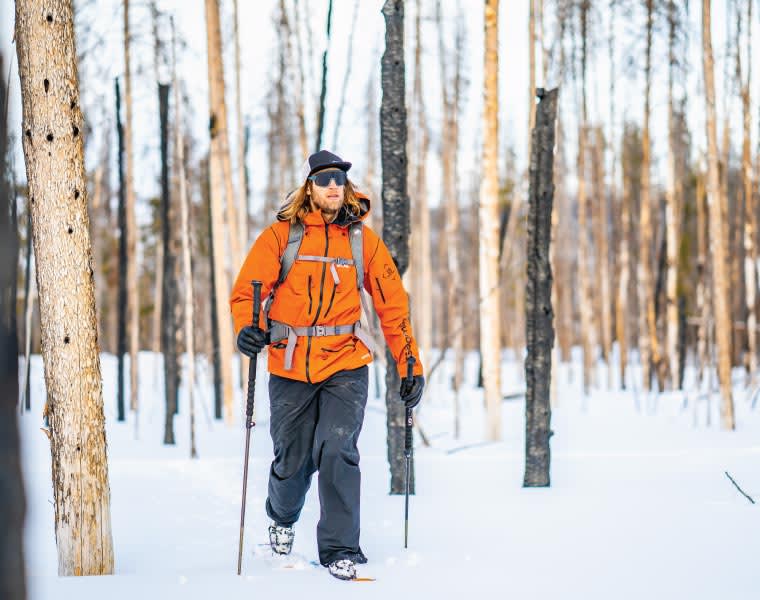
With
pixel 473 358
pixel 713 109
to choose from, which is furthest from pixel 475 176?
pixel 713 109

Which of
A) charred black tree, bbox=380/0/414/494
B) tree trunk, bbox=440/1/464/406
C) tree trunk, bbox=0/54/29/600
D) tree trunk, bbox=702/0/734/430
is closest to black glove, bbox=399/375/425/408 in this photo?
charred black tree, bbox=380/0/414/494

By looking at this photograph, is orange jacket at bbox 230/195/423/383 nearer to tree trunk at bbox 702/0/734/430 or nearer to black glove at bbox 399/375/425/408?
black glove at bbox 399/375/425/408

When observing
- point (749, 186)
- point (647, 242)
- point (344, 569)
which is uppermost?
point (749, 186)

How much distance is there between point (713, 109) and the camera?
1005 centimetres

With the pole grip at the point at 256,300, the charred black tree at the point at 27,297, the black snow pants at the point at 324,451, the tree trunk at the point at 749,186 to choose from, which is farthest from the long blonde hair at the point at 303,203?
the tree trunk at the point at 749,186

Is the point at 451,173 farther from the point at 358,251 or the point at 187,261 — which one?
the point at 358,251

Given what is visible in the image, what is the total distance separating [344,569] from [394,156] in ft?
10.2

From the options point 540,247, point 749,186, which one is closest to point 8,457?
point 540,247

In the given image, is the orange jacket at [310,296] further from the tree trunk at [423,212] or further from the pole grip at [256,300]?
the tree trunk at [423,212]

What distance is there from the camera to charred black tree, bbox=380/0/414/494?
19.8ft

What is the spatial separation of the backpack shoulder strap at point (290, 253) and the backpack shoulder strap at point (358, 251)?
259 millimetres

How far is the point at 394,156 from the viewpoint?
19.9ft

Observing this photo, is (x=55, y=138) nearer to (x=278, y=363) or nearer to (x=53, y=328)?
(x=53, y=328)

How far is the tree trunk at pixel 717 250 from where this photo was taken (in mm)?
9836
